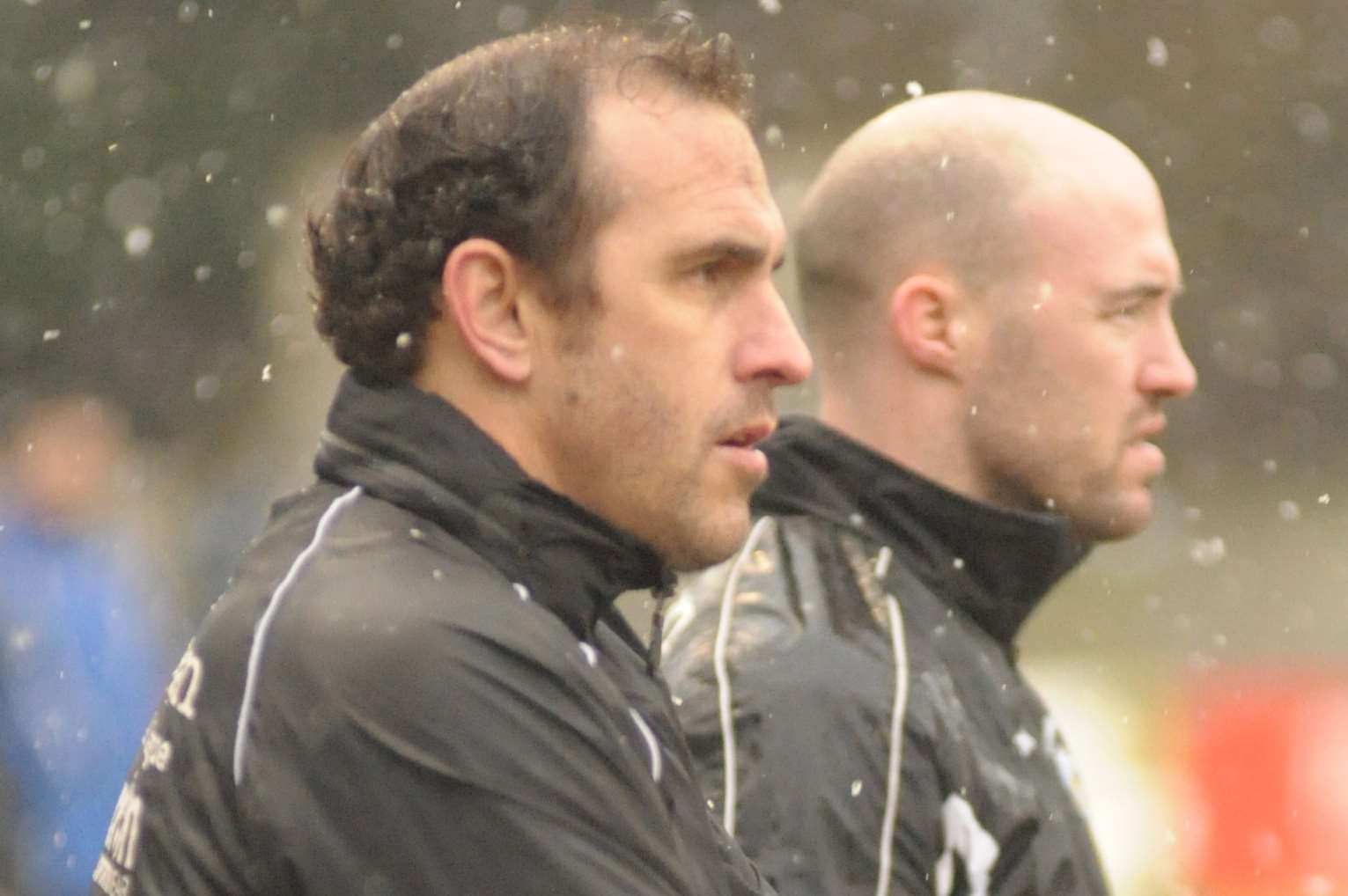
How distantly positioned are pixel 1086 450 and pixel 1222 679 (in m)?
11.5

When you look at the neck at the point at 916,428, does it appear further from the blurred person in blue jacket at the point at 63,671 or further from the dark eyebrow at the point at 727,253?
the blurred person in blue jacket at the point at 63,671

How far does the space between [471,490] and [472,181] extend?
17.1 inches

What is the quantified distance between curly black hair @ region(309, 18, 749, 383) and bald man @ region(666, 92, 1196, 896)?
0.95 m

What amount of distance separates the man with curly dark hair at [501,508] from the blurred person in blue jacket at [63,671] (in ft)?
14.8

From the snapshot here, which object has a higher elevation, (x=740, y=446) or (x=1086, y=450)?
(x=740, y=446)

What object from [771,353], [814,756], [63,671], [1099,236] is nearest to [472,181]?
[771,353]

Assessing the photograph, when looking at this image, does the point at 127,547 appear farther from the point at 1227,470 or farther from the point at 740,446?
the point at 1227,470

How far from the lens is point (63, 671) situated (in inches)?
301

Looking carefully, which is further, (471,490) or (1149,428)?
(1149,428)

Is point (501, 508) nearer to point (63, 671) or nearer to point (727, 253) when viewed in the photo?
point (727, 253)

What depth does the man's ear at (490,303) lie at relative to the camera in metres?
2.89

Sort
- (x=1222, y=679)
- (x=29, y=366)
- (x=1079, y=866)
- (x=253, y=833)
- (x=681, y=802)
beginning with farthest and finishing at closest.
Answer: (x=1222, y=679)
(x=29, y=366)
(x=1079, y=866)
(x=681, y=802)
(x=253, y=833)

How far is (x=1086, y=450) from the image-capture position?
425 cm

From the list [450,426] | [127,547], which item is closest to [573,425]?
[450,426]
